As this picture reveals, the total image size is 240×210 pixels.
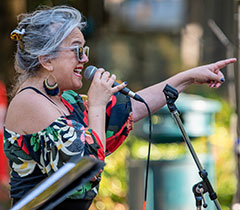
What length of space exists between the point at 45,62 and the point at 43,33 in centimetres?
13

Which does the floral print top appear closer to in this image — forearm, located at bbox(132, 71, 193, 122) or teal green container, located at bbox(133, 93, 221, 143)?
forearm, located at bbox(132, 71, 193, 122)

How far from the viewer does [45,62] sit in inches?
95.5

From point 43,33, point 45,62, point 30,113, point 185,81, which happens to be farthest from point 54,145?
point 185,81

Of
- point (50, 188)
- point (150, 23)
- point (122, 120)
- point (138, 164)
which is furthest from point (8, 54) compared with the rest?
point (50, 188)

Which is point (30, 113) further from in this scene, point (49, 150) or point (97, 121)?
point (97, 121)

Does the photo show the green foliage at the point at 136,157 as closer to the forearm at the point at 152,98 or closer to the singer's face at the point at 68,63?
the forearm at the point at 152,98

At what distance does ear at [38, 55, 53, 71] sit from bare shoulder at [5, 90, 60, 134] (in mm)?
150

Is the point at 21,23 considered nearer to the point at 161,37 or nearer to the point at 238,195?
the point at 238,195

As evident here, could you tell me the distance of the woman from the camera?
2.24 meters

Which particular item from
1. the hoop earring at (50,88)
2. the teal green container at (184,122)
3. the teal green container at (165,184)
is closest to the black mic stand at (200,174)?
the hoop earring at (50,88)

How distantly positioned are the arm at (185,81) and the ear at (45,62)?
633 millimetres

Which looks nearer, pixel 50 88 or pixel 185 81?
pixel 50 88

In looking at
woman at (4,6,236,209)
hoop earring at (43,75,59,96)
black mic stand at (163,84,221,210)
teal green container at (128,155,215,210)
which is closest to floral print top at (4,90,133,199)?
woman at (4,6,236,209)

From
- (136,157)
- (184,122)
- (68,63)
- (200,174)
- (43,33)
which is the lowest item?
(136,157)
